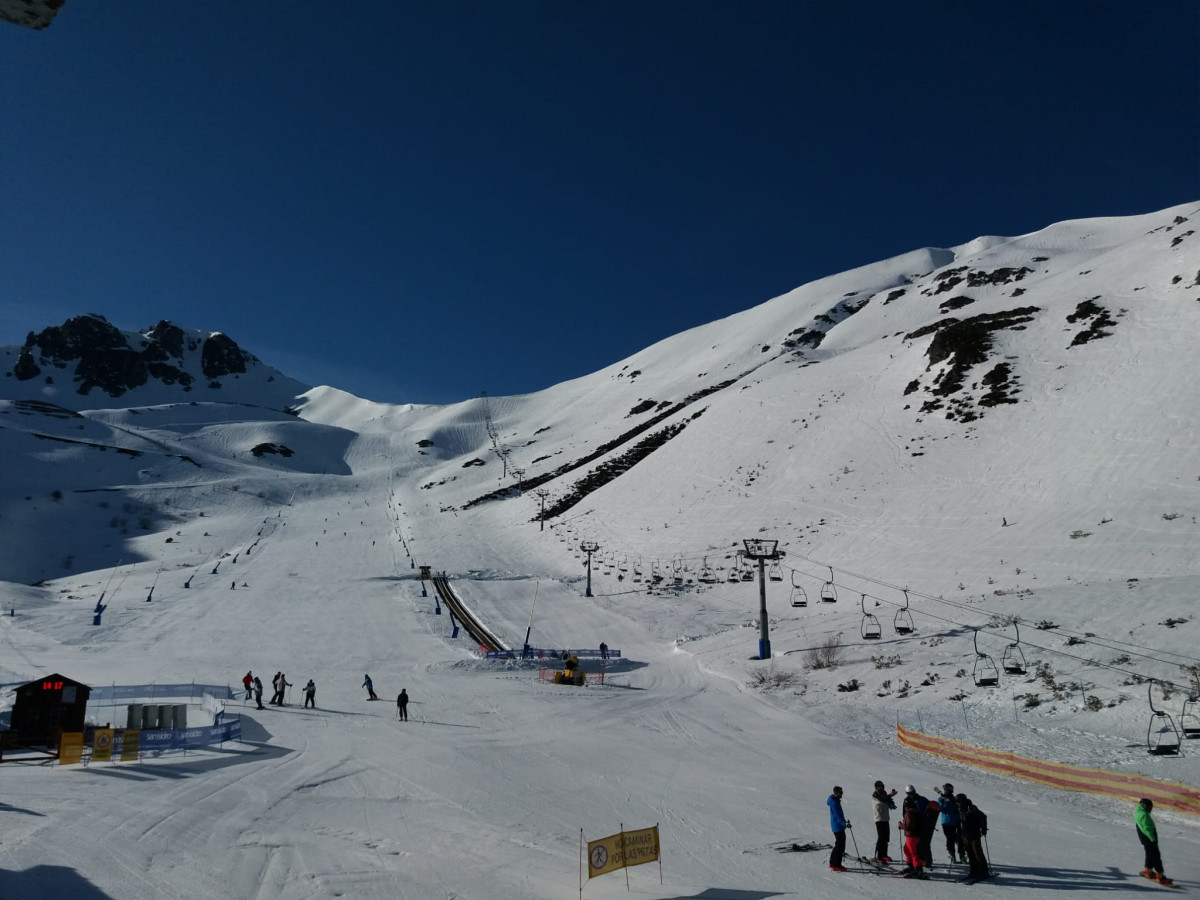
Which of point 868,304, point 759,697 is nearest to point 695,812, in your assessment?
point 759,697

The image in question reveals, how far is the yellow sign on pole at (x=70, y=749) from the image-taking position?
16.8 metres

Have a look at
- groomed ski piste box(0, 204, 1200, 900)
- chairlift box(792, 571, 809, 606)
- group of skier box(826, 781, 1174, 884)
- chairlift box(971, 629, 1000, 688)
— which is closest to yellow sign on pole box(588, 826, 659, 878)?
groomed ski piste box(0, 204, 1200, 900)

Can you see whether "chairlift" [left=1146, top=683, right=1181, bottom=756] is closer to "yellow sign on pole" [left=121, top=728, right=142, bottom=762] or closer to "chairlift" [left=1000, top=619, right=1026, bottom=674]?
"chairlift" [left=1000, top=619, right=1026, bottom=674]

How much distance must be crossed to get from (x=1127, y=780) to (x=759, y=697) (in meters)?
13.3

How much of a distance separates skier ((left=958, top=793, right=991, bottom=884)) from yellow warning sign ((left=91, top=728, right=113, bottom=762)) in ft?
60.4

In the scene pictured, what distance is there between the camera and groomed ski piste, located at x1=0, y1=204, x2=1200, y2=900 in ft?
38.0

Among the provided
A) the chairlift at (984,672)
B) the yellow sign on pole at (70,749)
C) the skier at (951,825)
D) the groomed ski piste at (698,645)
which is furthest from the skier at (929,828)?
the yellow sign on pole at (70,749)

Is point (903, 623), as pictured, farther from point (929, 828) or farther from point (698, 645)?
point (929, 828)

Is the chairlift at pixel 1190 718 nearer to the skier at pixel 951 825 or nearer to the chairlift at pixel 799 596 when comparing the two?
the skier at pixel 951 825

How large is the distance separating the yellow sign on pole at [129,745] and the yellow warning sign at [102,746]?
0.26 m

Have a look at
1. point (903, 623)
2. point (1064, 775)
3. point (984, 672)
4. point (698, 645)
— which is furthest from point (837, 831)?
point (698, 645)

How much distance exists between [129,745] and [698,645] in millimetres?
24749

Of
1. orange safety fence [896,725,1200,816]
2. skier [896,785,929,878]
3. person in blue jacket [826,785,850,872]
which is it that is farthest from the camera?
orange safety fence [896,725,1200,816]

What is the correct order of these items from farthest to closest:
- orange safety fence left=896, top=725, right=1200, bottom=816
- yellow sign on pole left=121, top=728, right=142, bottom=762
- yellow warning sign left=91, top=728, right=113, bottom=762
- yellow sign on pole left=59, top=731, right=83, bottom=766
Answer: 1. yellow sign on pole left=121, top=728, right=142, bottom=762
2. yellow warning sign left=91, top=728, right=113, bottom=762
3. yellow sign on pole left=59, top=731, right=83, bottom=766
4. orange safety fence left=896, top=725, right=1200, bottom=816
